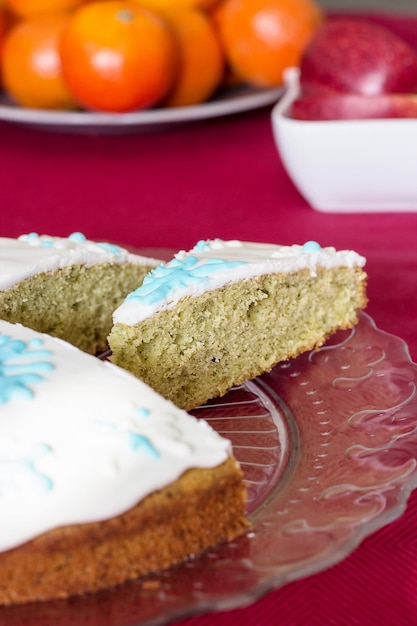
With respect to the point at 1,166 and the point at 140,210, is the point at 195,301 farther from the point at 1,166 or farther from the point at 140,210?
the point at 1,166

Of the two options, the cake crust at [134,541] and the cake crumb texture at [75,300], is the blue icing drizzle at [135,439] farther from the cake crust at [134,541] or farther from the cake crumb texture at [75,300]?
the cake crumb texture at [75,300]

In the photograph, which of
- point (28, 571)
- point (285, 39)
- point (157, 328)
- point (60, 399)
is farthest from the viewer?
point (285, 39)

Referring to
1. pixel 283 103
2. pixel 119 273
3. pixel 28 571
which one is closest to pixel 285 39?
pixel 283 103

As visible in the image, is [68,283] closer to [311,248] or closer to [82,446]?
[311,248]

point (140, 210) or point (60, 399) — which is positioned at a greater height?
point (60, 399)

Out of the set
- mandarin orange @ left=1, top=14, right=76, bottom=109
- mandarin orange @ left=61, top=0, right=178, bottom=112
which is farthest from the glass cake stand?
mandarin orange @ left=1, top=14, right=76, bottom=109

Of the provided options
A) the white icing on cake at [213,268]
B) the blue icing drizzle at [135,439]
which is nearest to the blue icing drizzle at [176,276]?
the white icing on cake at [213,268]

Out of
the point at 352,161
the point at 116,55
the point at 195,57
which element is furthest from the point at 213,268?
the point at 195,57
